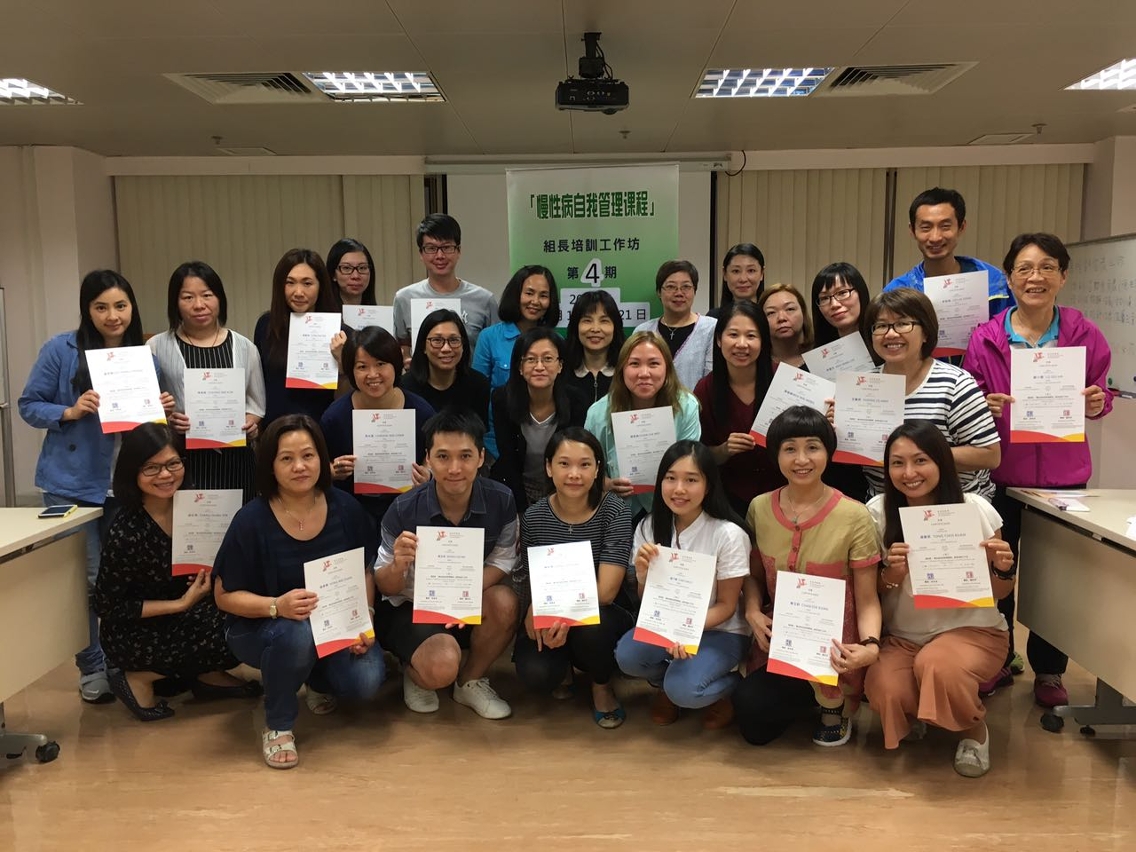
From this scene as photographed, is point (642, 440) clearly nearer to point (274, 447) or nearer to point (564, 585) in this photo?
point (564, 585)

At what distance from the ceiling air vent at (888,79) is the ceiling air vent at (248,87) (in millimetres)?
3157

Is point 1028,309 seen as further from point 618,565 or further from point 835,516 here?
point 618,565

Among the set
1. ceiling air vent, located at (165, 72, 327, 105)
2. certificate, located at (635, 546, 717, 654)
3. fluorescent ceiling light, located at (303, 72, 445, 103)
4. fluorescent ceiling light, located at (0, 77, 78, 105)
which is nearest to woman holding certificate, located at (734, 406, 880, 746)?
certificate, located at (635, 546, 717, 654)

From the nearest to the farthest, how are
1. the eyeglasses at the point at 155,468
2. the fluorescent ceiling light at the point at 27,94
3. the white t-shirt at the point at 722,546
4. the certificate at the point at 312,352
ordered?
the white t-shirt at the point at 722,546 → the eyeglasses at the point at 155,468 → the certificate at the point at 312,352 → the fluorescent ceiling light at the point at 27,94

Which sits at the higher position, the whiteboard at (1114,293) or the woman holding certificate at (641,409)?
the whiteboard at (1114,293)

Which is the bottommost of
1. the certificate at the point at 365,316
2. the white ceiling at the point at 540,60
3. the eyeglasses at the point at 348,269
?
the certificate at the point at 365,316

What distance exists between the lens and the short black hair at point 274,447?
266cm

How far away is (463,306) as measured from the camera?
12.8ft

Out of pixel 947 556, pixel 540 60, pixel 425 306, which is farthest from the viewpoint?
pixel 540 60

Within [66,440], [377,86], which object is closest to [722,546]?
[66,440]

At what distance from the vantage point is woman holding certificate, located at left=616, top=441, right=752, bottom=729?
2678mm

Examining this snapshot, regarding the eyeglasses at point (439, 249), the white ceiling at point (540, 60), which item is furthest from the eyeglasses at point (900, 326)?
the eyeglasses at point (439, 249)

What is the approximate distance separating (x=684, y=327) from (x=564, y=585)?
1.44 metres

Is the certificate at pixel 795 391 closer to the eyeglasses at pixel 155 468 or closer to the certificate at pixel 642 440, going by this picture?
the certificate at pixel 642 440
